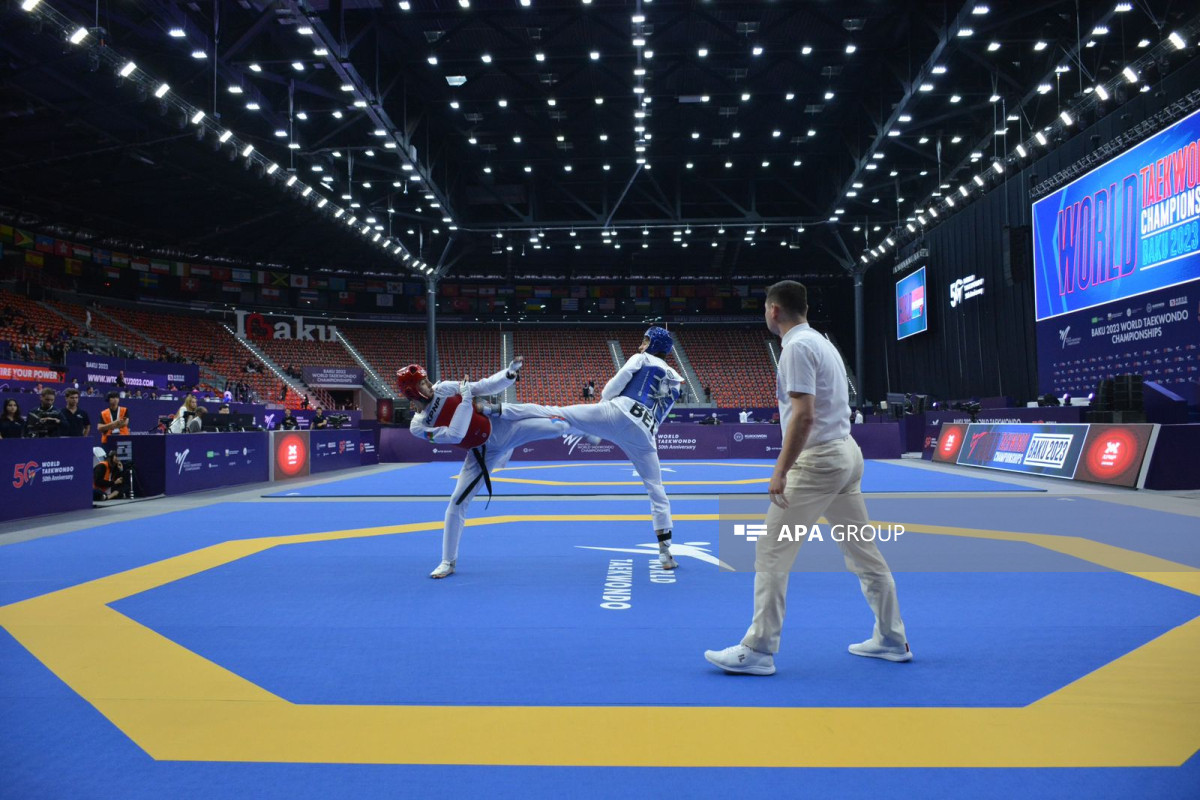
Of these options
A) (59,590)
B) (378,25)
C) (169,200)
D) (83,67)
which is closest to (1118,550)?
(59,590)

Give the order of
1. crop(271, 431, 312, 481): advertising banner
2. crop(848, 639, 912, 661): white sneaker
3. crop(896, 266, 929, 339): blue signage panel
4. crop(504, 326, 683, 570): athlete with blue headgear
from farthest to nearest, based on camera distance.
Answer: crop(896, 266, 929, 339): blue signage panel < crop(271, 431, 312, 481): advertising banner < crop(504, 326, 683, 570): athlete with blue headgear < crop(848, 639, 912, 661): white sneaker

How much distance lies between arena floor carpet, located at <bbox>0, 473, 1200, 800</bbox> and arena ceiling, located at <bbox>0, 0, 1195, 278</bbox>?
41.8 ft

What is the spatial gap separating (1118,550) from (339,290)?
4514 cm

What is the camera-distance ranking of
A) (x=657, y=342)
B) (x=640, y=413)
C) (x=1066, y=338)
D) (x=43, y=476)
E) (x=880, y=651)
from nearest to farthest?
1. (x=880, y=651)
2. (x=640, y=413)
3. (x=657, y=342)
4. (x=43, y=476)
5. (x=1066, y=338)

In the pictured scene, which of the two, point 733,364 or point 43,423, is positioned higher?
point 733,364

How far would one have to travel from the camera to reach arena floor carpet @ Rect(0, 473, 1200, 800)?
7.61ft

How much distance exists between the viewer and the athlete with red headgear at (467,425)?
5051 millimetres

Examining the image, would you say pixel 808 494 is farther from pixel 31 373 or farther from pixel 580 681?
pixel 31 373

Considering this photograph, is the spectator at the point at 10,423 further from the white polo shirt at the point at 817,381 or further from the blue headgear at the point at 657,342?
the white polo shirt at the point at 817,381

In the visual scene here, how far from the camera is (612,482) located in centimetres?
1288

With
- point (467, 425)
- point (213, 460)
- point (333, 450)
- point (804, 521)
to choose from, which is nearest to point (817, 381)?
point (804, 521)

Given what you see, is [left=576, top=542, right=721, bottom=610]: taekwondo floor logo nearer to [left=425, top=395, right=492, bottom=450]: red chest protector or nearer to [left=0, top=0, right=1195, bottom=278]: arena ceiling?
[left=425, top=395, right=492, bottom=450]: red chest protector

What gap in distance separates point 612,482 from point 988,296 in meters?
17.9

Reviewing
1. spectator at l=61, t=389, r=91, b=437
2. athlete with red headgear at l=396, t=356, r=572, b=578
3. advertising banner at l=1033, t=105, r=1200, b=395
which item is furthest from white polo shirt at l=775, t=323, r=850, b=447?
advertising banner at l=1033, t=105, r=1200, b=395
